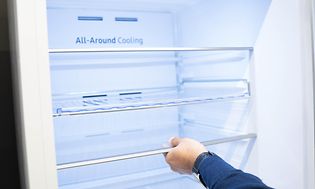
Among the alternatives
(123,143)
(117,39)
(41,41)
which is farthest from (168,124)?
(41,41)

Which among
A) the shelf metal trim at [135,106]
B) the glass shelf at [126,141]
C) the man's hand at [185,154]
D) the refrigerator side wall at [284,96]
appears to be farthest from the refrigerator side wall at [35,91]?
the refrigerator side wall at [284,96]

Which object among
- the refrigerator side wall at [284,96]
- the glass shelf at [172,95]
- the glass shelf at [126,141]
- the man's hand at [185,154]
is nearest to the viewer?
the man's hand at [185,154]

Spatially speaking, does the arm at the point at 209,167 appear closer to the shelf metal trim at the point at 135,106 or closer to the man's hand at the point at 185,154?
the man's hand at the point at 185,154

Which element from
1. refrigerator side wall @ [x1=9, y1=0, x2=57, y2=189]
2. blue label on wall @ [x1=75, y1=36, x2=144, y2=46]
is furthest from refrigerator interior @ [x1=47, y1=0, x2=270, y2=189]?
refrigerator side wall @ [x1=9, y1=0, x2=57, y2=189]

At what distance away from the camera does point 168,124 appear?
161cm

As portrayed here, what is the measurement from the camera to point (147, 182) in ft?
5.00

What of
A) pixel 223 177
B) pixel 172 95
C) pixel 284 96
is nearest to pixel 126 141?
pixel 172 95

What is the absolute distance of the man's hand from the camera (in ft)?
2.98

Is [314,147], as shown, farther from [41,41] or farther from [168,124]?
[41,41]

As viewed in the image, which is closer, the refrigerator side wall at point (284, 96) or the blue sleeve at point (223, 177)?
the blue sleeve at point (223, 177)

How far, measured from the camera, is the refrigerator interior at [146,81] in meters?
1.32

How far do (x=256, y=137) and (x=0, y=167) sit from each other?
39.8 inches

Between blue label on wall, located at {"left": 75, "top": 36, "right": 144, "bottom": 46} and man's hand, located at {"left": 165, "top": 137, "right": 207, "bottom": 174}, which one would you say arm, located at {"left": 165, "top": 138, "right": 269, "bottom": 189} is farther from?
blue label on wall, located at {"left": 75, "top": 36, "right": 144, "bottom": 46}

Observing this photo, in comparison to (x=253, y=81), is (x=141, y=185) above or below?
below
